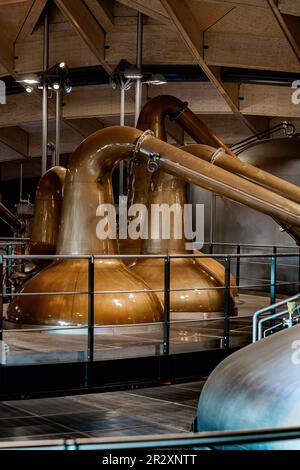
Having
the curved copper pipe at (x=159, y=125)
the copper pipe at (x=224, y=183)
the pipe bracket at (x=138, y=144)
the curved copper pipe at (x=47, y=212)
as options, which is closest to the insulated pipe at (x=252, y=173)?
the copper pipe at (x=224, y=183)

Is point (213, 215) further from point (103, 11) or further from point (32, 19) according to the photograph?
point (32, 19)

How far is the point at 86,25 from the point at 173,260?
8.37m

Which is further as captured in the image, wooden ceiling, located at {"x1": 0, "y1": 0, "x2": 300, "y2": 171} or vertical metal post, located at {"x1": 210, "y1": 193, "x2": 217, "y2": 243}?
vertical metal post, located at {"x1": 210, "y1": 193, "x2": 217, "y2": 243}

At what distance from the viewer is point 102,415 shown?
6.00 meters

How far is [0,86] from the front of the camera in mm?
20984

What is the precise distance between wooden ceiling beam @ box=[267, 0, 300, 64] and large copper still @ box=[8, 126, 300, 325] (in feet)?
17.9

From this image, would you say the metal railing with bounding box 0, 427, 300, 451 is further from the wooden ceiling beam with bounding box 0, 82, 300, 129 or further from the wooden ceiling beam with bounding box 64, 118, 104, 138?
the wooden ceiling beam with bounding box 64, 118, 104, 138

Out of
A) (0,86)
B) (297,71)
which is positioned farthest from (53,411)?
(0,86)

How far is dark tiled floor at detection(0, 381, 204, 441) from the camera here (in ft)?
18.0

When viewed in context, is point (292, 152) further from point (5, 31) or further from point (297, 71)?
point (5, 31)

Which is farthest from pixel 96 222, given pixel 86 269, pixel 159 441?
pixel 159 441

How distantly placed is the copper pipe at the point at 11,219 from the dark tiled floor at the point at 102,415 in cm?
792

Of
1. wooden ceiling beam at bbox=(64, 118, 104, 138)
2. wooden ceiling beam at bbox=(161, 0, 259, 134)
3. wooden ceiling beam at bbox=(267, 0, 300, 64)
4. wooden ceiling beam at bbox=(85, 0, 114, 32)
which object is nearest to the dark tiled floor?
wooden ceiling beam at bbox=(267, 0, 300, 64)

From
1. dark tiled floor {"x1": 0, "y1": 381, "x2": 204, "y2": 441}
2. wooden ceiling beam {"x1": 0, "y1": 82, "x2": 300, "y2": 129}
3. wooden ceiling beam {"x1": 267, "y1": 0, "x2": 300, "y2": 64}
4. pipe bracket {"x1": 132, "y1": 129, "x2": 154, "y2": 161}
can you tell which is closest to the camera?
dark tiled floor {"x1": 0, "y1": 381, "x2": 204, "y2": 441}
